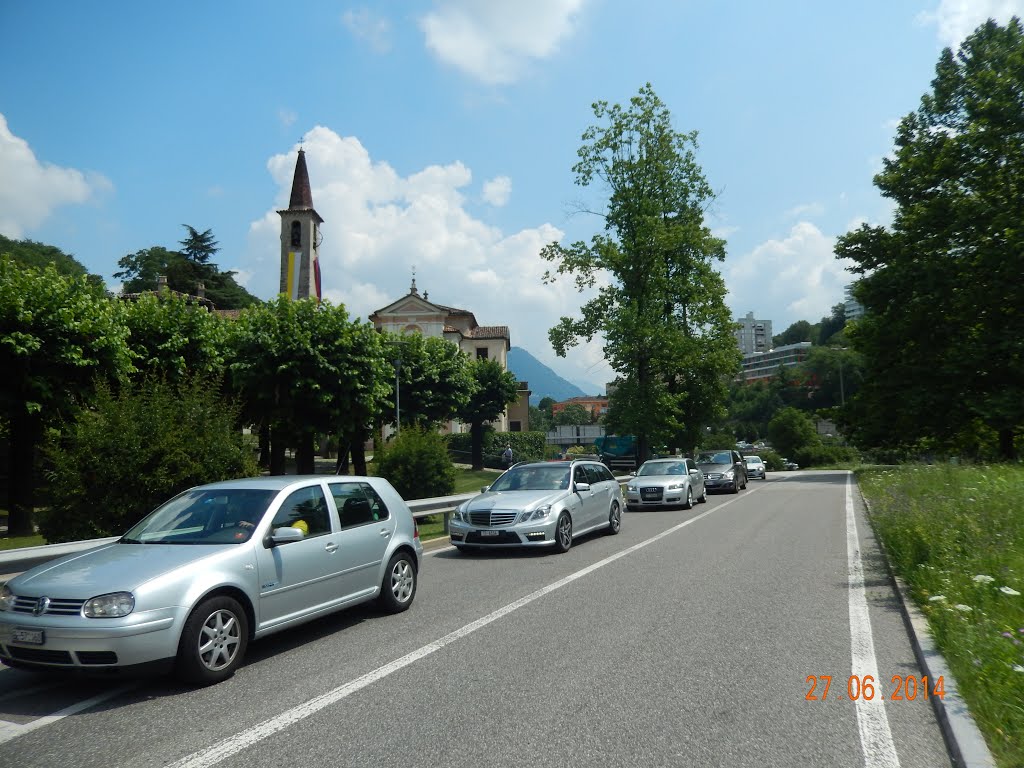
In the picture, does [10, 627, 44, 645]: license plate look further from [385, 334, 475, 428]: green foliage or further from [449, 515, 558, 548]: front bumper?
[385, 334, 475, 428]: green foliage

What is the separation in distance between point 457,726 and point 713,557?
7.90m

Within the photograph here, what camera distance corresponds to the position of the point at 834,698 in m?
4.94

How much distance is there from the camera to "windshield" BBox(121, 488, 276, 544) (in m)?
6.37

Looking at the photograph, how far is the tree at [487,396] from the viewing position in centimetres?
5203

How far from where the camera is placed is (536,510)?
12.3 metres

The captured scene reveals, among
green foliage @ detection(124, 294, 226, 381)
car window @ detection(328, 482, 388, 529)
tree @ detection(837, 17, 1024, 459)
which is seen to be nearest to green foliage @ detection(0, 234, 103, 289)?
green foliage @ detection(124, 294, 226, 381)

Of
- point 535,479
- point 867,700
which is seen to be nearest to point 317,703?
point 867,700

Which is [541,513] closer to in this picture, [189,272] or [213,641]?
[213,641]

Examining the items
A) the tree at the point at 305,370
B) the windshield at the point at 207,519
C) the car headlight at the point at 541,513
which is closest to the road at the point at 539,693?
the windshield at the point at 207,519

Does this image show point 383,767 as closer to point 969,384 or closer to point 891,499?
point 891,499

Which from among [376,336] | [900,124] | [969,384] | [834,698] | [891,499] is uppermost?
[900,124]

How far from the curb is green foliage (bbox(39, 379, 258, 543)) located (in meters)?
10.7

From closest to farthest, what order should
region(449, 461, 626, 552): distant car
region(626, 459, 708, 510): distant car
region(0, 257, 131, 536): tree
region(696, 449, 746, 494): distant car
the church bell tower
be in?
region(449, 461, 626, 552): distant car, region(0, 257, 131, 536): tree, region(626, 459, 708, 510): distant car, region(696, 449, 746, 494): distant car, the church bell tower

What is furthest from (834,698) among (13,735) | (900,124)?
(900,124)
